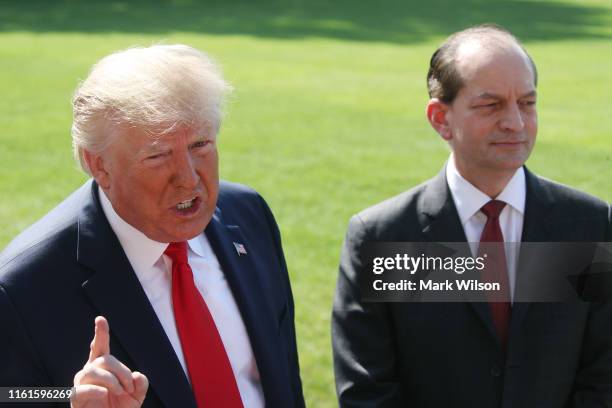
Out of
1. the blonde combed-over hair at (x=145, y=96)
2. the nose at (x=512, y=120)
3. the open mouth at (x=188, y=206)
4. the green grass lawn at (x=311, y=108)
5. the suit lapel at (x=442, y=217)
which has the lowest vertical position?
the green grass lawn at (x=311, y=108)

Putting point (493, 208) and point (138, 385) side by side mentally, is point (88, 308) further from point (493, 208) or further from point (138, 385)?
point (493, 208)

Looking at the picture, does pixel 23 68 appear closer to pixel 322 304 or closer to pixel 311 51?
pixel 311 51

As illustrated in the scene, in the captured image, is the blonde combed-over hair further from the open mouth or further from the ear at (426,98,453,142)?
the ear at (426,98,453,142)

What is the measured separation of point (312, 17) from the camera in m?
33.8

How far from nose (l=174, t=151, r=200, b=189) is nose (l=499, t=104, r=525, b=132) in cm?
149

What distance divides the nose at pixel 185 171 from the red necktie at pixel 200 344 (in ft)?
1.05

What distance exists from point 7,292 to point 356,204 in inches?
319

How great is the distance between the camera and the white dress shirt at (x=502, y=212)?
12.8ft

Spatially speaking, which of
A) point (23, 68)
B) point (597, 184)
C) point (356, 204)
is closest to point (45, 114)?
point (23, 68)

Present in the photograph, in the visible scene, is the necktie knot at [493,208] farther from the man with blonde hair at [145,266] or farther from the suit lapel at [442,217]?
the man with blonde hair at [145,266]

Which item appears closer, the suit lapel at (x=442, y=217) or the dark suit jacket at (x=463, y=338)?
the dark suit jacket at (x=463, y=338)

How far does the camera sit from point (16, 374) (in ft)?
8.98

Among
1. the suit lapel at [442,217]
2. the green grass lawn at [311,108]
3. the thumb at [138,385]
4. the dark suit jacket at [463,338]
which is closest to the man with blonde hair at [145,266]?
the thumb at [138,385]

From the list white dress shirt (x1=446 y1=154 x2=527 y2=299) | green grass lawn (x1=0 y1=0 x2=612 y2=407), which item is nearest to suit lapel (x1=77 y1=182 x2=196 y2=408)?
green grass lawn (x1=0 y1=0 x2=612 y2=407)
